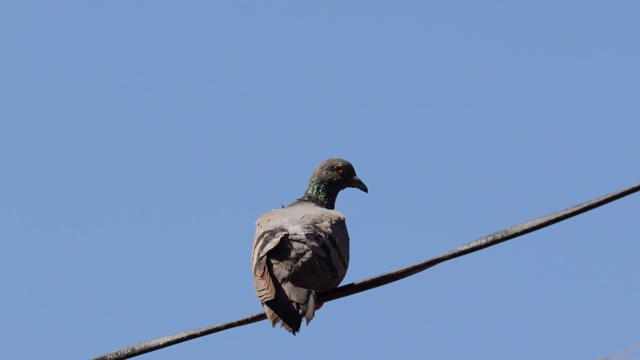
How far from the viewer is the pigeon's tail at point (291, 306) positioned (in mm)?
10031

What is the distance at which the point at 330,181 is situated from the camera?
553 inches

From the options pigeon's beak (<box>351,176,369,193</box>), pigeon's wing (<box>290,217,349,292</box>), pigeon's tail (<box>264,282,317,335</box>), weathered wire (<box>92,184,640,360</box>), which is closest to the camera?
weathered wire (<box>92,184,640,360</box>)

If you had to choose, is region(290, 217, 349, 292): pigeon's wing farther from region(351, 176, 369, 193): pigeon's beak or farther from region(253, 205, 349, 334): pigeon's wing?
region(351, 176, 369, 193): pigeon's beak

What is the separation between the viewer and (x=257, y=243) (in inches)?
431

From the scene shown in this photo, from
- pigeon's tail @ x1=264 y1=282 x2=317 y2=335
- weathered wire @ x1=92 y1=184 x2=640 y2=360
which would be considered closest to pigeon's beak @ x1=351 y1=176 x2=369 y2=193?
pigeon's tail @ x1=264 y1=282 x2=317 y2=335

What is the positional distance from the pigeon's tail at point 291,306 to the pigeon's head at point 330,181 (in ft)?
11.8

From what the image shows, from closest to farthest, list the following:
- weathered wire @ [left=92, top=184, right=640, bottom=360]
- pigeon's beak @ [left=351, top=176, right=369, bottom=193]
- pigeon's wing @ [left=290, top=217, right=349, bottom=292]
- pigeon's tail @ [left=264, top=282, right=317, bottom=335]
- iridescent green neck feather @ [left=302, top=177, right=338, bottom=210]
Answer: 1. weathered wire @ [left=92, top=184, right=640, bottom=360]
2. pigeon's tail @ [left=264, top=282, right=317, bottom=335]
3. pigeon's wing @ [left=290, top=217, right=349, bottom=292]
4. iridescent green neck feather @ [left=302, top=177, right=338, bottom=210]
5. pigeon's beak @ [left=351, top=176, right=369, bottom=193]

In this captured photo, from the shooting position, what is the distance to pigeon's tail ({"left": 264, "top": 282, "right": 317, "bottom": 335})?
32.9 ft

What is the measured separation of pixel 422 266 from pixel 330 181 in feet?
20.2

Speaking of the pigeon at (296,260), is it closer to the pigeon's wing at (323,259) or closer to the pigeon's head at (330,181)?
the pigeon's wing at (323,259)

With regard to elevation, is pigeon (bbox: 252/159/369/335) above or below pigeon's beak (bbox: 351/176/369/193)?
below

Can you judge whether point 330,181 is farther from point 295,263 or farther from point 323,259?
point 295,263

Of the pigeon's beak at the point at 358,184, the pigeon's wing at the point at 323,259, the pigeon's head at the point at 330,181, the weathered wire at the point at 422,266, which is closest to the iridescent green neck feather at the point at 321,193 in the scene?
the pigeon's head at the point at 330,181

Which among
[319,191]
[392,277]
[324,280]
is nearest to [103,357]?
[392,277]
